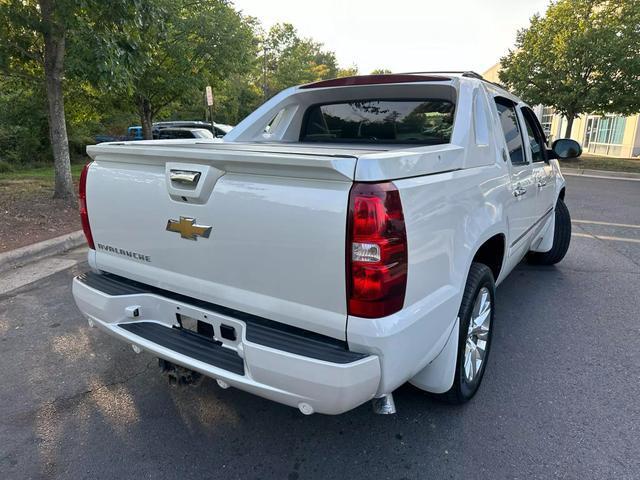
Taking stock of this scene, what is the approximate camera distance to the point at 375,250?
1735mm

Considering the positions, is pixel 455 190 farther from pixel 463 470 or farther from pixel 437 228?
pixel 463 470

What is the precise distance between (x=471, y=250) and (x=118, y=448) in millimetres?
2078

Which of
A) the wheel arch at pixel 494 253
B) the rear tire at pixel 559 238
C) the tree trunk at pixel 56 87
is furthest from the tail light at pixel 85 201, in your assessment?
the tree trunk at pixel 56 87

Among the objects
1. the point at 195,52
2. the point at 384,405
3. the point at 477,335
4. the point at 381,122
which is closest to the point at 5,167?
the point at 195,52

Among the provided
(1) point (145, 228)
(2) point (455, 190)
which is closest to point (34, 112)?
(1) point (145, 228)

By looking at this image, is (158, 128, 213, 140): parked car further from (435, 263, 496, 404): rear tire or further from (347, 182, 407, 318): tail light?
(347, 182, 407, 318): tail light

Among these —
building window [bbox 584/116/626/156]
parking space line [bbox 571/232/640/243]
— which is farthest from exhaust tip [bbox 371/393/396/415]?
building window [bbox 584/116/626/156]

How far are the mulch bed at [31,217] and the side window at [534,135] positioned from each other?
5.82m

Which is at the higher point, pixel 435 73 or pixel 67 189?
pixel 435 73

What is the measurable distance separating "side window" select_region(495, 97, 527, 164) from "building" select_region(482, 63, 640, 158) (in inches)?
654

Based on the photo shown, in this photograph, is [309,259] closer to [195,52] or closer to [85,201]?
[85,201]

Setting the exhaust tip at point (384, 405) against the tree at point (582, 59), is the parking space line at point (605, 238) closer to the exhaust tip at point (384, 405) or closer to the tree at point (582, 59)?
the exhaust tip at point (384, 405)

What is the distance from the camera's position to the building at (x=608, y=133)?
69.1 feet

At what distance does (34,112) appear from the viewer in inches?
550
